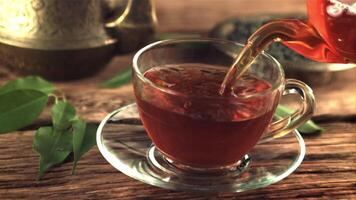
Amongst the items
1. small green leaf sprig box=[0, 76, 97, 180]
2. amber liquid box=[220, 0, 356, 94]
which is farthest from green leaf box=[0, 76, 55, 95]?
amber liquid box=[220, 0, 356, 94]

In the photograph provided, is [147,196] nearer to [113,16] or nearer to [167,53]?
[167,53]

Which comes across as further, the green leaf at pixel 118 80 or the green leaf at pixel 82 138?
the green leaf at pixel 118 80

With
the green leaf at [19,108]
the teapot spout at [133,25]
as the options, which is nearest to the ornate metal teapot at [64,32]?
the teapot spout at [133,25]

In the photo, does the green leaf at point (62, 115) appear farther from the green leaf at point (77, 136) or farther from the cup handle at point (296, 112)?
the cup handle at point (296, 112)

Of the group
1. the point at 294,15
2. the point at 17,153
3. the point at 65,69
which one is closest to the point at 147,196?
the point at 17,153

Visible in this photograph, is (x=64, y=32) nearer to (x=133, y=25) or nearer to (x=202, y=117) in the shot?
(x=133, y=25)

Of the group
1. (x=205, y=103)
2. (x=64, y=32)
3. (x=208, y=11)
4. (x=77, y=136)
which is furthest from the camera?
(x=208, y=11)

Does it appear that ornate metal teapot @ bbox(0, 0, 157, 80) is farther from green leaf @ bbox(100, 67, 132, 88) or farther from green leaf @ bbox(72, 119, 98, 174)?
green leaf @ bbox(72, 119, 98, 174)

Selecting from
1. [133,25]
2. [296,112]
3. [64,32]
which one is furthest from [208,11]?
[296,112]
